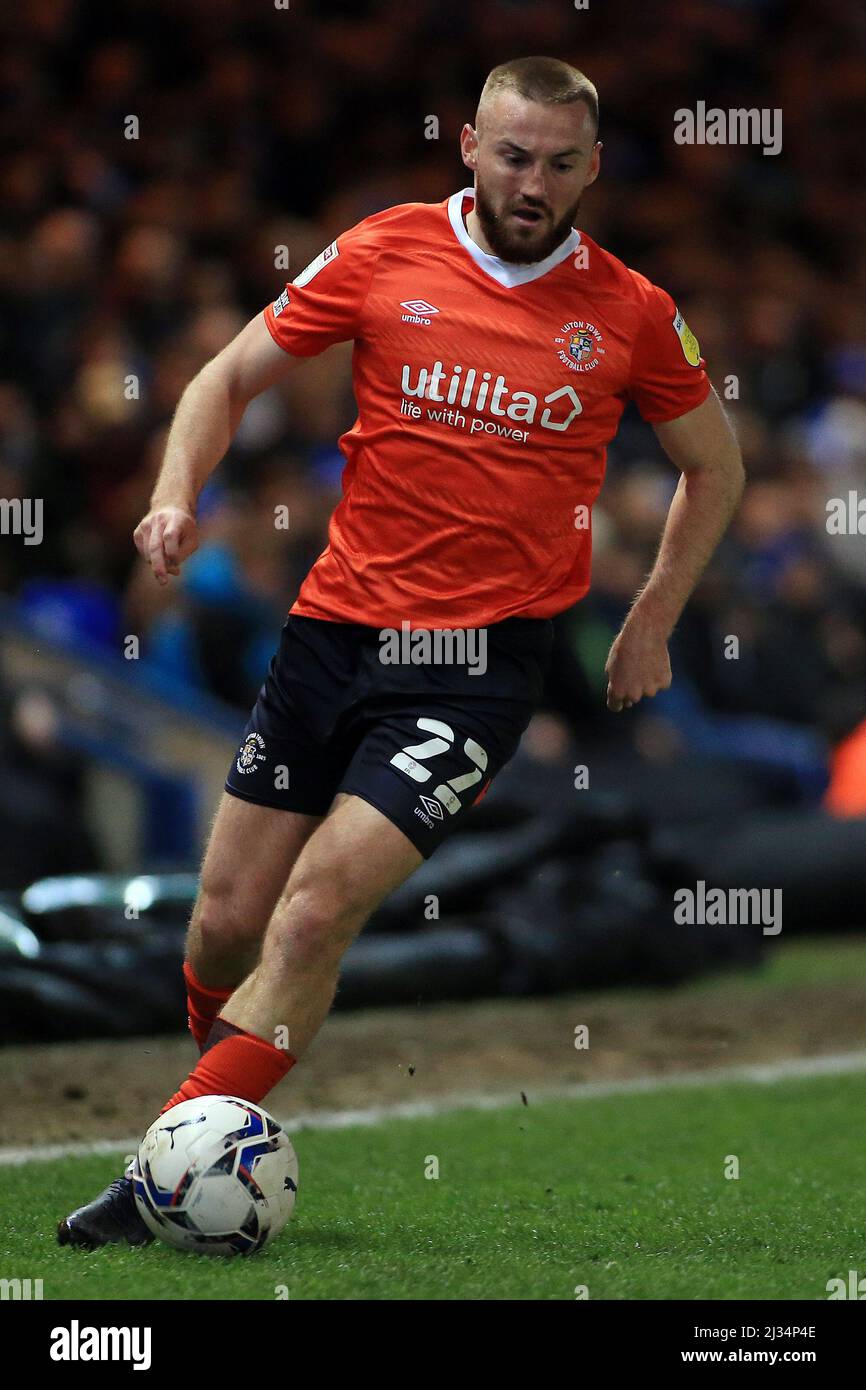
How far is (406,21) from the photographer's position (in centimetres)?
1541

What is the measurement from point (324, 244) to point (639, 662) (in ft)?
26.9

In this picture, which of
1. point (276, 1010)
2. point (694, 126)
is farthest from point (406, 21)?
point (276, 1010)

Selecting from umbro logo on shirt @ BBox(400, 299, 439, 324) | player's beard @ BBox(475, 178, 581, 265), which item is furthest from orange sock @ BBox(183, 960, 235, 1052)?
player's beard @ BBox(475, 178, 581, 265)

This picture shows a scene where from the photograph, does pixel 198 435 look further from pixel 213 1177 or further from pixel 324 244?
pixel 324 244

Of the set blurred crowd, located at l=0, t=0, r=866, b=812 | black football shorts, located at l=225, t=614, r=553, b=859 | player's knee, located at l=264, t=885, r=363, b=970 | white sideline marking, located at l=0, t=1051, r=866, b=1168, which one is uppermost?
blurred crowd, located at l=0, t=0, r=866, b=812

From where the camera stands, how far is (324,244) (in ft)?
43.0

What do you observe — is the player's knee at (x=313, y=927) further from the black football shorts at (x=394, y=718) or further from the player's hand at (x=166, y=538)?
the player's hand at (x=166, y=538)

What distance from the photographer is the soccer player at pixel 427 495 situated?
4.88 metres

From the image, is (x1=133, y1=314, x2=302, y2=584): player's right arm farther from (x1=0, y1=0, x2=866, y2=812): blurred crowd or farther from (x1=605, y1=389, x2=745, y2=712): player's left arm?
(x1=0, y1=0, x2=866, y2=812): blurred crowd

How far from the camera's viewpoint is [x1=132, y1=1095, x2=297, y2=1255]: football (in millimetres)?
4684

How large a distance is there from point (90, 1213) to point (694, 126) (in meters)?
13.2

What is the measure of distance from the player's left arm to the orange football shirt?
0.27m

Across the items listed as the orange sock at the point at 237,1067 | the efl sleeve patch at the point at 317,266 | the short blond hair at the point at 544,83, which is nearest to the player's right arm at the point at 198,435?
the efl sleeve patch at the point at 317,266
